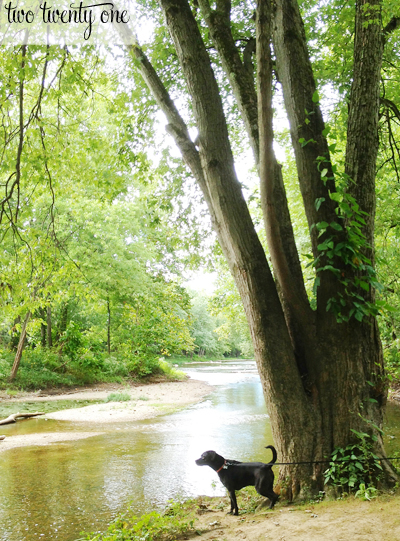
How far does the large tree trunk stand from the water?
7.75ft

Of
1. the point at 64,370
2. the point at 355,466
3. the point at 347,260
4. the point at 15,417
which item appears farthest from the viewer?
the point at 64,370

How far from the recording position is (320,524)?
3354mm

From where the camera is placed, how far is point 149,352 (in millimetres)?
23547

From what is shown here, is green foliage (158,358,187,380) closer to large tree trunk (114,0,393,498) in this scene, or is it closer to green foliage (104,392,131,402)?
green foliage (104,392,131,402)

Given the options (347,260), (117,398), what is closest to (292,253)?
(347,260)

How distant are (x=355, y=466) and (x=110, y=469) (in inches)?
169

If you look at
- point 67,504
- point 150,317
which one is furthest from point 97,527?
point 150,317

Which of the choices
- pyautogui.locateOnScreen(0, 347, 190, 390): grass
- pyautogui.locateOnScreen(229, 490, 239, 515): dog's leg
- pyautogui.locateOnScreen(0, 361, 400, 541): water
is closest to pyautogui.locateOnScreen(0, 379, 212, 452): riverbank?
pyautogui.locateOnScreen(0, 361, 400, 541): water

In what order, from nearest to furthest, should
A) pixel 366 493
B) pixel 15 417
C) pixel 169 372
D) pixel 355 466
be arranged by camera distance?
pixel 366 493 < pixel 355 466 < pixel 15 417 < pixel 169 372

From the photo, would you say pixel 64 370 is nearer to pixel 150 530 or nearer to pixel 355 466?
pixel 150 530

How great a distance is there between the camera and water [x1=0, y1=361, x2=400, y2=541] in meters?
4.91

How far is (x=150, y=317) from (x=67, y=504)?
17275 millimetres

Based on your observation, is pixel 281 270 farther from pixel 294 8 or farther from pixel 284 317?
pixel 294 8

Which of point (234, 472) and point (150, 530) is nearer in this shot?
point (150, 530)
